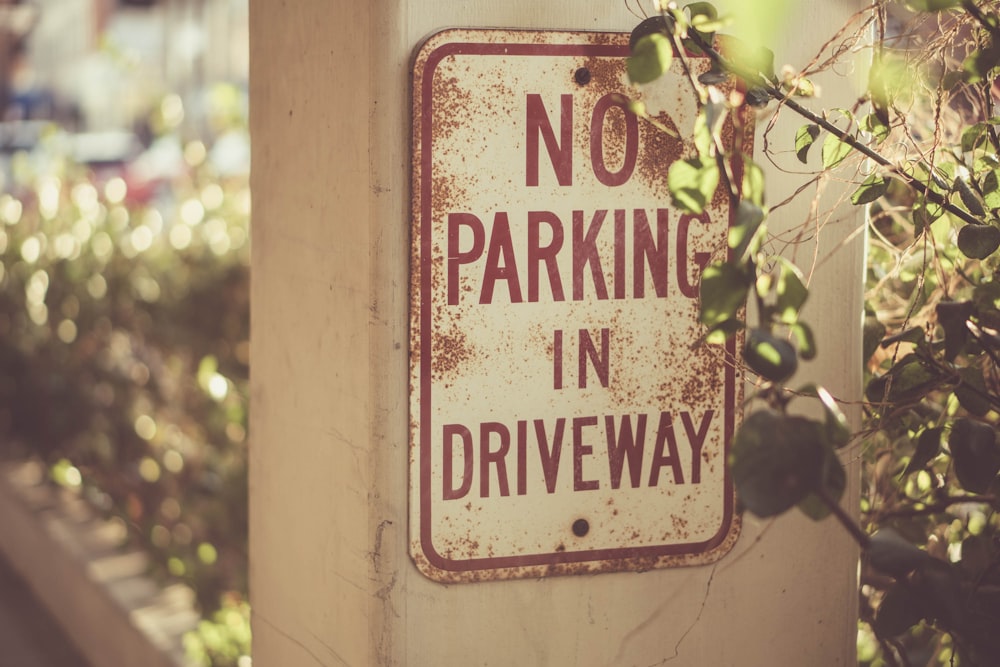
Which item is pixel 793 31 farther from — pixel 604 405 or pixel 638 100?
pixel 604 405

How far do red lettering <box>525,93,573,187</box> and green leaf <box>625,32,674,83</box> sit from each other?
289 millimetres

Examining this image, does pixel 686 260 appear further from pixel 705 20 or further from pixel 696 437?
→ pixel 705 20

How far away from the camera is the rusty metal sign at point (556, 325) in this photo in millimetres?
1361

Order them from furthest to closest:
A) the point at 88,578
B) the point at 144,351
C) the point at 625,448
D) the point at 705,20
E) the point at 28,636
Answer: the point at 144,351
the point at 28,636
the point at 88,578
the point at 625,448
the point at 705,20

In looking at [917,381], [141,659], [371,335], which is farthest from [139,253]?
[917,381]

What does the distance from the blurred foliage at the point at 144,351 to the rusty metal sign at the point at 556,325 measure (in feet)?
5.85

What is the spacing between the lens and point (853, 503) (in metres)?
1.52

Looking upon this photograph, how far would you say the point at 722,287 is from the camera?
1.00 metres

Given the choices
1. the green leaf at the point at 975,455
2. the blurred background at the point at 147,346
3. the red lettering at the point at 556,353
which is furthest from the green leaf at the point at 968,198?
the blurred background at the point at 147,346

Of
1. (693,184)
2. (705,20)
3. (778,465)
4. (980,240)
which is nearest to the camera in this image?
(778,465)

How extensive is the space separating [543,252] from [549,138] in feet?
0.44

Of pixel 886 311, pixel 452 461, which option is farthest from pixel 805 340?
pixel 886 311

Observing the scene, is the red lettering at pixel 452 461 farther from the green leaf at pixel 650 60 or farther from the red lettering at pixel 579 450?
the green leaf at pixel 650 60

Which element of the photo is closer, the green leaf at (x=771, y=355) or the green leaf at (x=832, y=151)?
the green leaf at (x=771, y=355)
